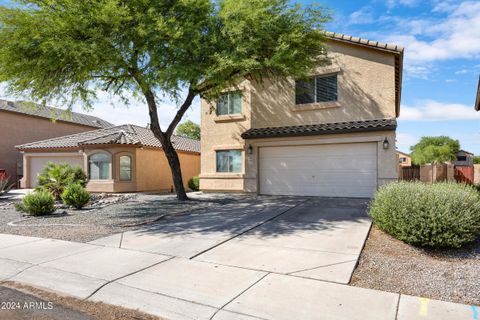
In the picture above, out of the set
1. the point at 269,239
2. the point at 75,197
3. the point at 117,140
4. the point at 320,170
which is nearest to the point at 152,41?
the point at 75,197

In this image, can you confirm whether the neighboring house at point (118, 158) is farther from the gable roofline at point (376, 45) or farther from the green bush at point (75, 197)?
the gable roofline at point (376, 45)

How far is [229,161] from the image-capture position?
59.9 feet

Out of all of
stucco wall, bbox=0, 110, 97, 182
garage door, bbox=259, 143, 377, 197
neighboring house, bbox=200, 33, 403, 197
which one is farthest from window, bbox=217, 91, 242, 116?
stucco wall, bbox=0, 110, 97, 182

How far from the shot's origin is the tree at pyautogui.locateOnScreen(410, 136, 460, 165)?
64.3m

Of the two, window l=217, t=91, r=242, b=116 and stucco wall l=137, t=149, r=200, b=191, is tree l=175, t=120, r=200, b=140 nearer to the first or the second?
stucco wall l=137, t=149, r=200, b=191

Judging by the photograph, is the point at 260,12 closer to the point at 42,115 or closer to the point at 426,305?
the point at 426,305

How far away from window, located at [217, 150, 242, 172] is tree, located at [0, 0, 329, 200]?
580cm

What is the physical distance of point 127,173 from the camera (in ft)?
69.4

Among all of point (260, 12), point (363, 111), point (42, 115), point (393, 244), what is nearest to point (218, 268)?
point (393, 244)

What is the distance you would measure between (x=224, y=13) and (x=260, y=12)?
1.28 meters

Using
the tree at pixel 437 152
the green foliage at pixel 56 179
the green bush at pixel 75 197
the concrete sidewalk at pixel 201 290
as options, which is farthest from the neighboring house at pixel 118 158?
the tree at pixel 437 152

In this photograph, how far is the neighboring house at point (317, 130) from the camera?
1455 centimetres

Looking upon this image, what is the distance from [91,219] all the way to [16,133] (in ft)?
80.9

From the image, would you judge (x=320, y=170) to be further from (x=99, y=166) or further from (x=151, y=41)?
(x=99, y=166)
